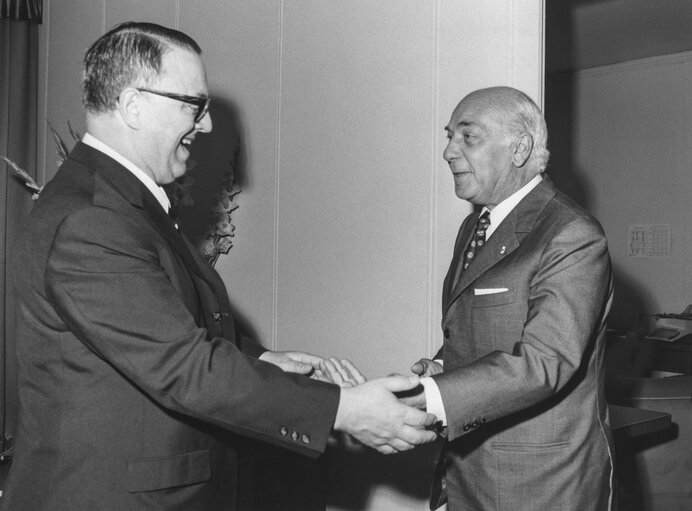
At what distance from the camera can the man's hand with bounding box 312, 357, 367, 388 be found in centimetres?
232

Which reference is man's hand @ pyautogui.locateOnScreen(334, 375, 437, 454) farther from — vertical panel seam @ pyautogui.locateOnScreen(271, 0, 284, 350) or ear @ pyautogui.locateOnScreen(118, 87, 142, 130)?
vertical panel seam @ pyautogui.locateOnScreen(271, 0, 284, 350)

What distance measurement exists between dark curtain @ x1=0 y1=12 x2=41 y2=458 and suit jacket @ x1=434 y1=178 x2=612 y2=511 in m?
3.64

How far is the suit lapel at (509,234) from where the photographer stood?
206 cm

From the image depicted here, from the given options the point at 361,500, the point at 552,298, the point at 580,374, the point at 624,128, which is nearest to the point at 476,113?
the point at 552,298

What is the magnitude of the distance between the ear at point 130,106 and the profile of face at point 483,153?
3.23 feet

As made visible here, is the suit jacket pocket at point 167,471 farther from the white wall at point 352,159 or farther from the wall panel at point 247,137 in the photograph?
the wall panel at point 247,137

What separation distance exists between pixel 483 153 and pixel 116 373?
124 cm

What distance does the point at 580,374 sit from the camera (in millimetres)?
1997

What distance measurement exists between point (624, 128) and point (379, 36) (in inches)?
190

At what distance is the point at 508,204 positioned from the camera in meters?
2.20

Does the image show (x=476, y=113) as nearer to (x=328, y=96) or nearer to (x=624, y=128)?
(x=328, y=96)

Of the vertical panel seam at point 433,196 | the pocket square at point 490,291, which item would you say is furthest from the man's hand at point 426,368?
the vertical panel seam at point 433,196

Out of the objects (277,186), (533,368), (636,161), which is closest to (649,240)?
(636,161)

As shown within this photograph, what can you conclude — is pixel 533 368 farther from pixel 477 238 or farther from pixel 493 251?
pixel 477 238
